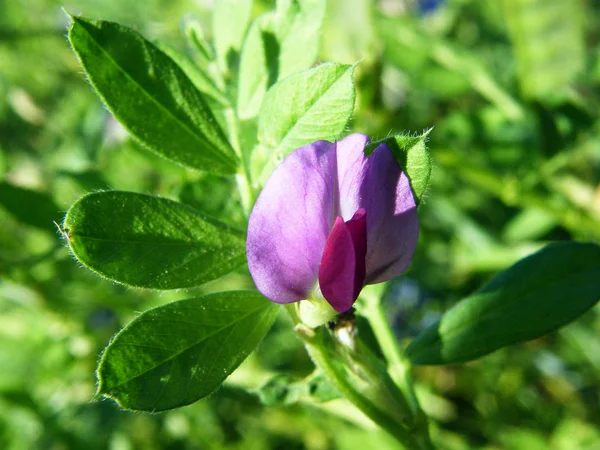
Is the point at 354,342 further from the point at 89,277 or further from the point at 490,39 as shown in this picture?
the point at 490,39

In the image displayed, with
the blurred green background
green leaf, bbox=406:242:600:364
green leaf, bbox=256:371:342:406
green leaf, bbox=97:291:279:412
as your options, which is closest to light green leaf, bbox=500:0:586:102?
the blurred green background

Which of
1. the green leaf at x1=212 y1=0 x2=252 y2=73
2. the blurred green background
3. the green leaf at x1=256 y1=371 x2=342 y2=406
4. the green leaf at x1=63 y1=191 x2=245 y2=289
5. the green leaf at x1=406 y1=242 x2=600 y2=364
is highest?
the green leaf at x1=212 y1=0 x2=252 y2=73

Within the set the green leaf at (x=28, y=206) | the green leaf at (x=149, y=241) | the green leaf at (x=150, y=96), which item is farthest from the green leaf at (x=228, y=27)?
the green leaf at (x=28, y=206)

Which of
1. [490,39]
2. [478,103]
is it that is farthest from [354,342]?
[490,39]

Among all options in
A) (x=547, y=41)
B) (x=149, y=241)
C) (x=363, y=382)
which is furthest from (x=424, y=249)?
(x=149, y=241)

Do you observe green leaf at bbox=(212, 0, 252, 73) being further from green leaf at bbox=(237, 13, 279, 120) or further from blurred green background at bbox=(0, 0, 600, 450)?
blurred green background at bbox=(0, 0, 600, 450)

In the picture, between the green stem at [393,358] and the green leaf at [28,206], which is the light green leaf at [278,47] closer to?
the green stem at [393,358]
